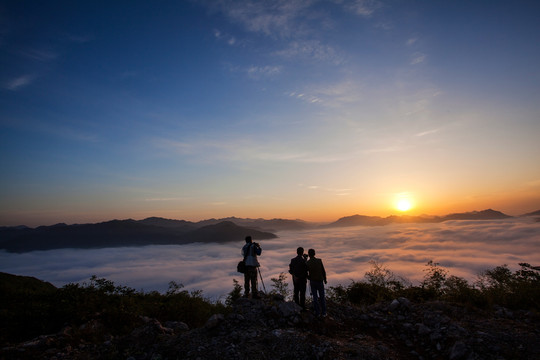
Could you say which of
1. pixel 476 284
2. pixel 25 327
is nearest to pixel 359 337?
pixel 476 284

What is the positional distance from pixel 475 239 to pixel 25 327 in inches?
10334

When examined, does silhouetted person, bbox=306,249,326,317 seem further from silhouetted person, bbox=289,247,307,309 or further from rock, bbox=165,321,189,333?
rock, bbox=165,321,189,333

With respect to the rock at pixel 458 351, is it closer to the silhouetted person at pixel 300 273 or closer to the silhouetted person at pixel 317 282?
the silhouetted person at pixel 317 282

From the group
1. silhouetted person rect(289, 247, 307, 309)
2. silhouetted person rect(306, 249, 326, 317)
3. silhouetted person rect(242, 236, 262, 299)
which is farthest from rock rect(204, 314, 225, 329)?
silhouetted person rect(306, 249, 326, 317)

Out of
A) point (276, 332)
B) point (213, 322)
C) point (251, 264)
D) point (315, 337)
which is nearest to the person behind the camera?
point (315, 337)

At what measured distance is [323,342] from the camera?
716 centimetres

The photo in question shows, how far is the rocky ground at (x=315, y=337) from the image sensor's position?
267 inches

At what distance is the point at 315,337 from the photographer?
7477 millimetres

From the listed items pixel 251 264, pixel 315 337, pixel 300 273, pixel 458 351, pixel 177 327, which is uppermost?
pixel 251 264

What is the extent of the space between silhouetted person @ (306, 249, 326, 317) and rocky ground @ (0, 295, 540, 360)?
418 mm

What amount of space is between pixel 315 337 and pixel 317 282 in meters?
2.37

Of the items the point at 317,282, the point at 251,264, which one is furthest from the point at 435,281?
the point at 251,264

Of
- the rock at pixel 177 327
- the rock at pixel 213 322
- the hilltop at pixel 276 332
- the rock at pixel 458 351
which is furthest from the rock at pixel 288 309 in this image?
the rock at pixel 458 351

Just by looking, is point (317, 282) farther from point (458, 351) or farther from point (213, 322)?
point (458, 351)
